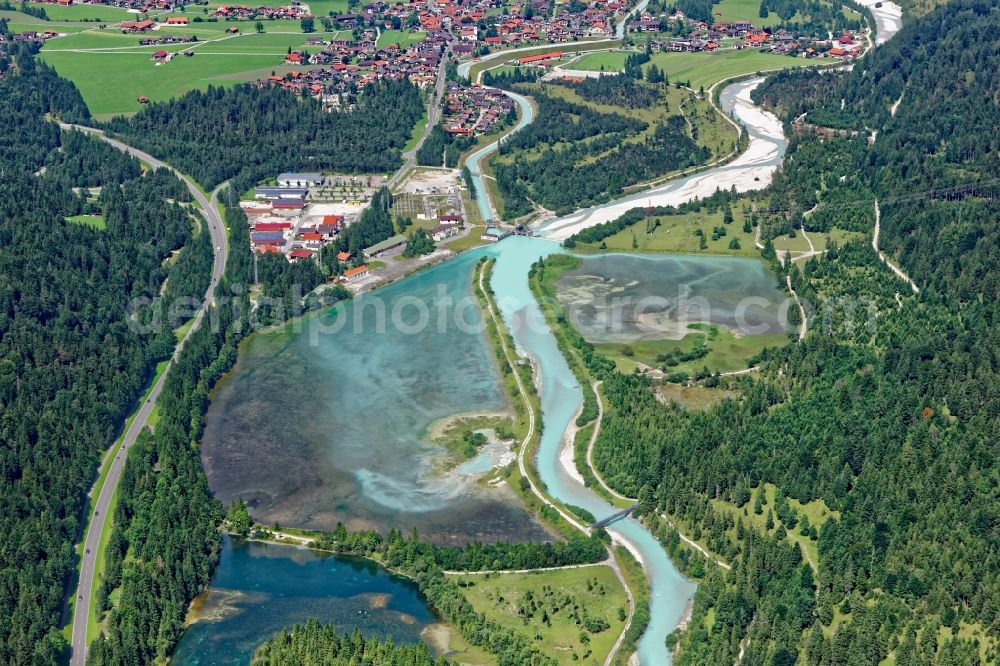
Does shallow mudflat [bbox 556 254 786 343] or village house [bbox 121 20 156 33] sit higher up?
village house [bbox 121 20 156 33]

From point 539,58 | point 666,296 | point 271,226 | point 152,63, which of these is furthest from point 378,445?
point 152,63

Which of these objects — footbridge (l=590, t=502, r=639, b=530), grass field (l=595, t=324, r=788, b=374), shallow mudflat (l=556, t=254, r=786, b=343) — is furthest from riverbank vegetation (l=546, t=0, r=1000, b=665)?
shallow mudflat (l=556, t=254, r=786, b=343)

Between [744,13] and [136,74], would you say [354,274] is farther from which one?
[744,13]

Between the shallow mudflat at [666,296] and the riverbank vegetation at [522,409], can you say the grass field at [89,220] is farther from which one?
the shallow mudflat at [666,296]

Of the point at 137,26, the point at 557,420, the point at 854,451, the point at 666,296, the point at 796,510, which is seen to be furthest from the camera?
the point at 137,26

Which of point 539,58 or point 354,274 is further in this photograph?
point 539,58

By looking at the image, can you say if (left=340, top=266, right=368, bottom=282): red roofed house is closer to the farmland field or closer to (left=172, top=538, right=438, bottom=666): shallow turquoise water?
(left=172, top=538, right=438, bottom=666): shallow turquoise water

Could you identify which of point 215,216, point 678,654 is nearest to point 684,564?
point 678,654
